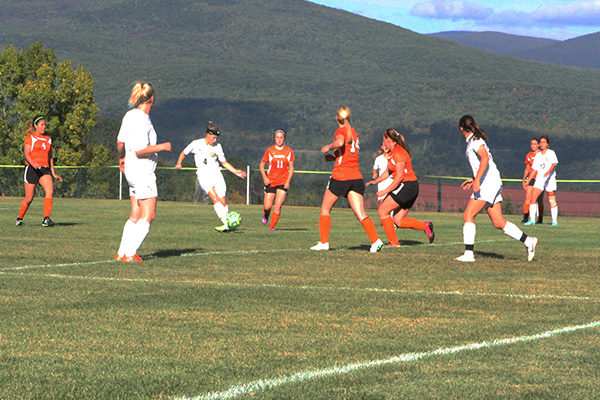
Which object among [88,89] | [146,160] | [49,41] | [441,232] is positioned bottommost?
[441,232]

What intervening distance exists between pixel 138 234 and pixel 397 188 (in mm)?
4844

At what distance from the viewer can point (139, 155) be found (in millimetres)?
10625

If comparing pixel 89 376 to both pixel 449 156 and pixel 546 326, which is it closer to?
pixel 546 326

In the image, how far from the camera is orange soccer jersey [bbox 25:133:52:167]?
17.0 metres

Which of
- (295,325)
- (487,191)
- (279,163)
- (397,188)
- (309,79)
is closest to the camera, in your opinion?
(295,325)

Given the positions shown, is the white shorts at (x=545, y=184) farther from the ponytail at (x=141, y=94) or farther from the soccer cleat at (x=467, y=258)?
the ponytail at (x=141, y=94)

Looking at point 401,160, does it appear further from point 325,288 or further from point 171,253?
point 325,288

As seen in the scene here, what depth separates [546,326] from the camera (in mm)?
6758

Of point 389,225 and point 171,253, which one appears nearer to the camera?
point 171,253

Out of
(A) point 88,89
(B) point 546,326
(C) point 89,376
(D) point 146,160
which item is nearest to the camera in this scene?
(C) point 89,376

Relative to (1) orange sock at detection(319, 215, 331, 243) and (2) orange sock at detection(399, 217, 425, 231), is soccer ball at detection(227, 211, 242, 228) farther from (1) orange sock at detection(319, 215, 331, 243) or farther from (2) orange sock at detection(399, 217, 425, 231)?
(1) orange sock at detection(319, 215, 331, 243)

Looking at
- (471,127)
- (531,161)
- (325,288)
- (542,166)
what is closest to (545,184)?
(542,166)

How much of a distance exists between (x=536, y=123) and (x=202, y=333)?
124 metres

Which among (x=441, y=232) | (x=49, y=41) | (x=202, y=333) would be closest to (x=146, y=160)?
(x=202, y=333)
